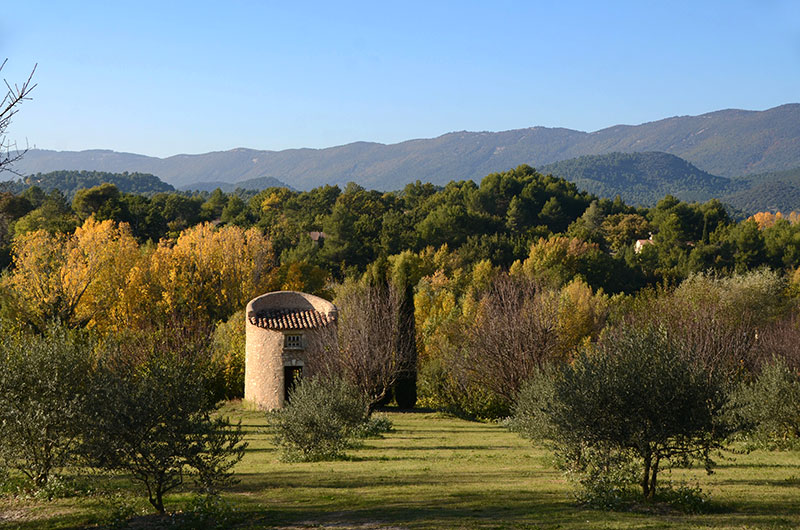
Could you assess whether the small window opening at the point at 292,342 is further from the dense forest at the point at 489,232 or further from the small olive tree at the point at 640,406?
the dense forest at the point at 489,232

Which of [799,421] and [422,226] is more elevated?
[422,226]

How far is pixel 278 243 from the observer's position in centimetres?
7044

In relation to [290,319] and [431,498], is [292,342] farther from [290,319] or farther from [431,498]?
[431,498]

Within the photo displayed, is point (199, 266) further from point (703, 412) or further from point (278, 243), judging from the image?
point (703, 412)

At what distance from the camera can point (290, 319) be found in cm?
3028

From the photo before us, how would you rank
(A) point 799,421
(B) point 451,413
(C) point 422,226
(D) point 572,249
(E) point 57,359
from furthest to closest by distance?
(C) point 422,226
(D) point 572,249
(B) point 451,413
(A) point 799,421
(E) point 57,359

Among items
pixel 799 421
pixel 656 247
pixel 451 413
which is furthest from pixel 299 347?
pixel 656 247

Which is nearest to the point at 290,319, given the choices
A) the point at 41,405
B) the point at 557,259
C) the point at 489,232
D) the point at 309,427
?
the point at 309,427

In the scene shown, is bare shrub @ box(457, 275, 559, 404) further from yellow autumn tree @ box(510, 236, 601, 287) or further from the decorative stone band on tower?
yellow autumn tree @ box(510, 236, 601, 287)

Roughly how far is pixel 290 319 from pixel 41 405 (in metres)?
16.2

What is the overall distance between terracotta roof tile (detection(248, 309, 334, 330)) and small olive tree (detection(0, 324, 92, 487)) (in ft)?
47.1

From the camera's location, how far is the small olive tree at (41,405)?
13977 mm

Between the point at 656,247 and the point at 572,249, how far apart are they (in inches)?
314

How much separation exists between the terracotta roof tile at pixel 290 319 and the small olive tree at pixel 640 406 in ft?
56.1
